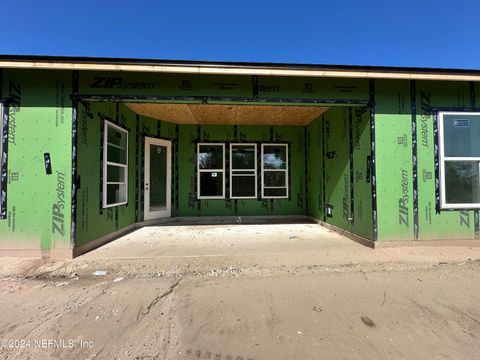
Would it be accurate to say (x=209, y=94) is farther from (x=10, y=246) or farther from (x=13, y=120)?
(x=10, y=246)

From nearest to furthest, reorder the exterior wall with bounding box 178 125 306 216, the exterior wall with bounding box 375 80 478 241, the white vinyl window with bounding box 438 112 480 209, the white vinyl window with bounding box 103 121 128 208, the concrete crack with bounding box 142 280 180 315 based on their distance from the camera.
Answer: the concrete crack with bounding box 142 280 180 315, the exterior wall with bounding box 375 80 478 241, the white vinyl window with bounding box 438 112 480 209, the white vinyl window with bounding box 103 121 128 208, the exterior wall with bounding box 178 125 306 216

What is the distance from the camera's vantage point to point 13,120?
4.17 metres

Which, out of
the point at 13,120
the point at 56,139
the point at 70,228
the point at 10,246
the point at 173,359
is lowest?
the point at 173,359

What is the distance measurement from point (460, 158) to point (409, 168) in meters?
1.03

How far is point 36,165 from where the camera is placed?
13.6 feet

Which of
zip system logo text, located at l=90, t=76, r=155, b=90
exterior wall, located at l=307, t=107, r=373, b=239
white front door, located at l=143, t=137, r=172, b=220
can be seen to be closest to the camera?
zip system logo text, located at l=90, t=76, r=155, b=90

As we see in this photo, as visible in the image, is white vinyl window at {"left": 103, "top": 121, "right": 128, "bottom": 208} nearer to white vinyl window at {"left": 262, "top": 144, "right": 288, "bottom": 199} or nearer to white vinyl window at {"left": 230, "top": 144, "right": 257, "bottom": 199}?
white vinyl window at {"left": 230, "top": 144, "right": 257, "bottom": 199}

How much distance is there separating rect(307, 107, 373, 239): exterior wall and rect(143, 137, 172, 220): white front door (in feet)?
13.7

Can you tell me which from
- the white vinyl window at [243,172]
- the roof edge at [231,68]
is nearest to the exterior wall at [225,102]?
the roof edge at [231,68]

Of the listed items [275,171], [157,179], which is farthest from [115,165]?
[275,171]

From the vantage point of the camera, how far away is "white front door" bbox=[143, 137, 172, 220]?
7086mm

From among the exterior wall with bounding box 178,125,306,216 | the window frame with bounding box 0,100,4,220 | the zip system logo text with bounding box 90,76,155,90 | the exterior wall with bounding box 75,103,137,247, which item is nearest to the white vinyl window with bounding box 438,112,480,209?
the exterior wall with bounding box 178,125,306,216

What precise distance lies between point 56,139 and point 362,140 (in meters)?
5.26

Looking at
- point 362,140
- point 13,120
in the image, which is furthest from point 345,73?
point 13,120
